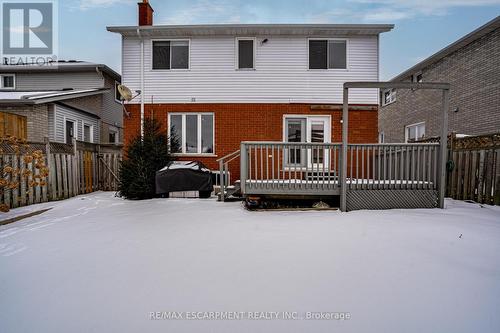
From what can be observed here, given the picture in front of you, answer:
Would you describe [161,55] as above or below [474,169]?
above

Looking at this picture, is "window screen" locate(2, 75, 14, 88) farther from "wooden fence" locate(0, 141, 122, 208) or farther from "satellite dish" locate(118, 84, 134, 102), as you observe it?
"satellite dish" locate(118, 84, 134, 102)

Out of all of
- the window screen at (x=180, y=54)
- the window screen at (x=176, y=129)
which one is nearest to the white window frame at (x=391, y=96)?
the window screen at (x=180, y=54)

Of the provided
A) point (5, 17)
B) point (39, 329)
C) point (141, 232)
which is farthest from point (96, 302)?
point (5, 17)

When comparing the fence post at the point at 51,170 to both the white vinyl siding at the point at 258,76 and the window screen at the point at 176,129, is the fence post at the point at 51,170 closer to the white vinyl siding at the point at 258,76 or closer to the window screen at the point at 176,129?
the white vinyl siding at the point at 258,76

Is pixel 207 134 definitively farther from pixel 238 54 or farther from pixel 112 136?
pixel 112 136

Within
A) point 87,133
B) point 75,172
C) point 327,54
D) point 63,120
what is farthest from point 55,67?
point 327,54

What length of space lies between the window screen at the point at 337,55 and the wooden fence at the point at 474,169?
164 inches

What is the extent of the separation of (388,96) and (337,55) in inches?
452

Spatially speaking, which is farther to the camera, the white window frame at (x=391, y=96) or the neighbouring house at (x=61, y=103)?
the white window frame at (x=391, y=96)

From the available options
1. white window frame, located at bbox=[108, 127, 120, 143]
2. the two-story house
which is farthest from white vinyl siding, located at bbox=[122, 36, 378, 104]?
white window frame, located at bbox=[108, 127, 120, 143]

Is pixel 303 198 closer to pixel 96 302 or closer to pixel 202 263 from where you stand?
pixel 202 263

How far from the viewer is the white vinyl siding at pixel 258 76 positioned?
10.3m

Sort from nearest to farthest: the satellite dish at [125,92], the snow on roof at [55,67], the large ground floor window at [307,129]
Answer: the satellite dish at [125,92] → the large ground floor window at [307,129] → the snow on roof at [55,67]

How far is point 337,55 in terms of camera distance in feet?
34.1
